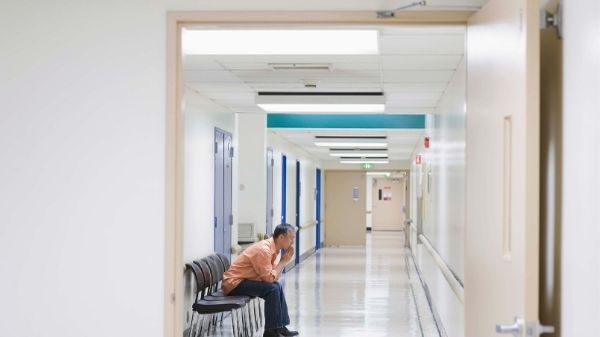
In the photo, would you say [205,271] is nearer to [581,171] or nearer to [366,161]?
[581,171]

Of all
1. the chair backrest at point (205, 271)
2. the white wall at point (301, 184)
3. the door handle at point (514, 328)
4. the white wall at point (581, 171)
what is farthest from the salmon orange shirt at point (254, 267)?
the white wall at point (581, 171)

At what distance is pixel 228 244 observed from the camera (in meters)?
9.58

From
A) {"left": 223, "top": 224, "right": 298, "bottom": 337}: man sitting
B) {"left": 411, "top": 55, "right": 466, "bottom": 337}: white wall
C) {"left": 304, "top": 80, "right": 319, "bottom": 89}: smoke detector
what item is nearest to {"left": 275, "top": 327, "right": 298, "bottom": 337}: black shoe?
{"left": 223, "top": 224, "right": 298, "bottom": 337}: man sitting

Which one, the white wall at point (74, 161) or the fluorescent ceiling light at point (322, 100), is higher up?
the fluorescent ceiling light at point (322, 100)

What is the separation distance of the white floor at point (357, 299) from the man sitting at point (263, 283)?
1.68 feet

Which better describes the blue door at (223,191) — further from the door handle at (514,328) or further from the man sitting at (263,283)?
the door handle at (514,328)

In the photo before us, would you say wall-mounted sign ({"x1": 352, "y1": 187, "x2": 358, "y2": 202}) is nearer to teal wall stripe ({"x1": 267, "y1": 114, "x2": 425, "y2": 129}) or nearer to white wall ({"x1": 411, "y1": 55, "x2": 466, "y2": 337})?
teal wall stripe ({"x1": 267, "y1": 114, "x2": 425, "y2": 129})

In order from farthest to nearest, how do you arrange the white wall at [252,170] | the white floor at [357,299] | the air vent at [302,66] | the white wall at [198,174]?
the white wall at [252,170] → the white floor at [357,299] → the white wall at [198,174] → the air vent at [302,66]

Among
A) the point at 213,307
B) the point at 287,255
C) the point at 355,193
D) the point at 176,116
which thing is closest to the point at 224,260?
the point at 287,255

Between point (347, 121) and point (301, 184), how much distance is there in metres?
6.90

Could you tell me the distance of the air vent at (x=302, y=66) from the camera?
6.37 m

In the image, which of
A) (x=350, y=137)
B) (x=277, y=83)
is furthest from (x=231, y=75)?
(x=350, y=137)

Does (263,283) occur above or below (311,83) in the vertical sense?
below

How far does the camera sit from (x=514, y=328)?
257cm
